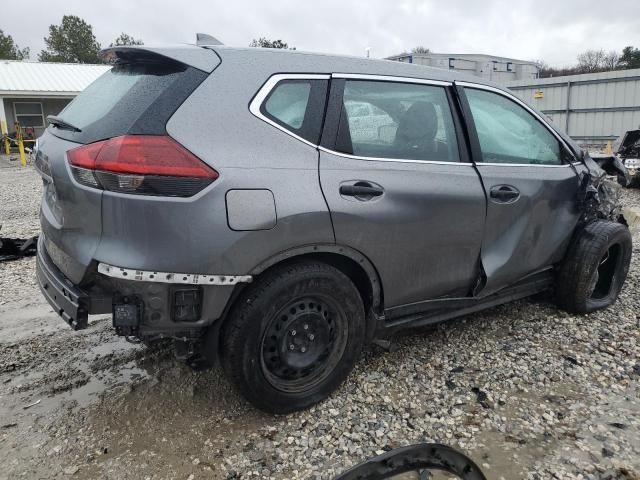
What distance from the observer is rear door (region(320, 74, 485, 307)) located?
283 cm

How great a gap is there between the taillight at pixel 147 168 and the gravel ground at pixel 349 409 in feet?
4.31

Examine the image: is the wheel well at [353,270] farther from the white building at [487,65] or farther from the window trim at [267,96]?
the white building at [487,65]

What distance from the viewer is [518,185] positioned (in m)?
3.57

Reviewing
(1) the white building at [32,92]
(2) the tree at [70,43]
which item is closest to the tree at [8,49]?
(2) the tree at [70,43]

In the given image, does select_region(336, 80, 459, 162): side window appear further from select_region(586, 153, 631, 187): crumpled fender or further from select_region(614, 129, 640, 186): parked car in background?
select_region(614, 129, 640, 186): parked car in background

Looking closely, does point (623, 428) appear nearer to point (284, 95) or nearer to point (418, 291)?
point (418, 291)

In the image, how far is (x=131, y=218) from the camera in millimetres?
2359

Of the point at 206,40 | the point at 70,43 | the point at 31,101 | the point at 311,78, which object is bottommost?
the point at 311,78

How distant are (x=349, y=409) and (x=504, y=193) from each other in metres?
1.68

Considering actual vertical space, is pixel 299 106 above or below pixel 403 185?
above

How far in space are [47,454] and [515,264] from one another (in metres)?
3.02

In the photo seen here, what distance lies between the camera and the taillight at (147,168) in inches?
92.3

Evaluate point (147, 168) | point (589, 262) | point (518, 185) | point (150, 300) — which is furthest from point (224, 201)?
point (589, 262)

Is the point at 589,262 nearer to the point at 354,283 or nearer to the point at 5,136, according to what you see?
the point at 354,283
